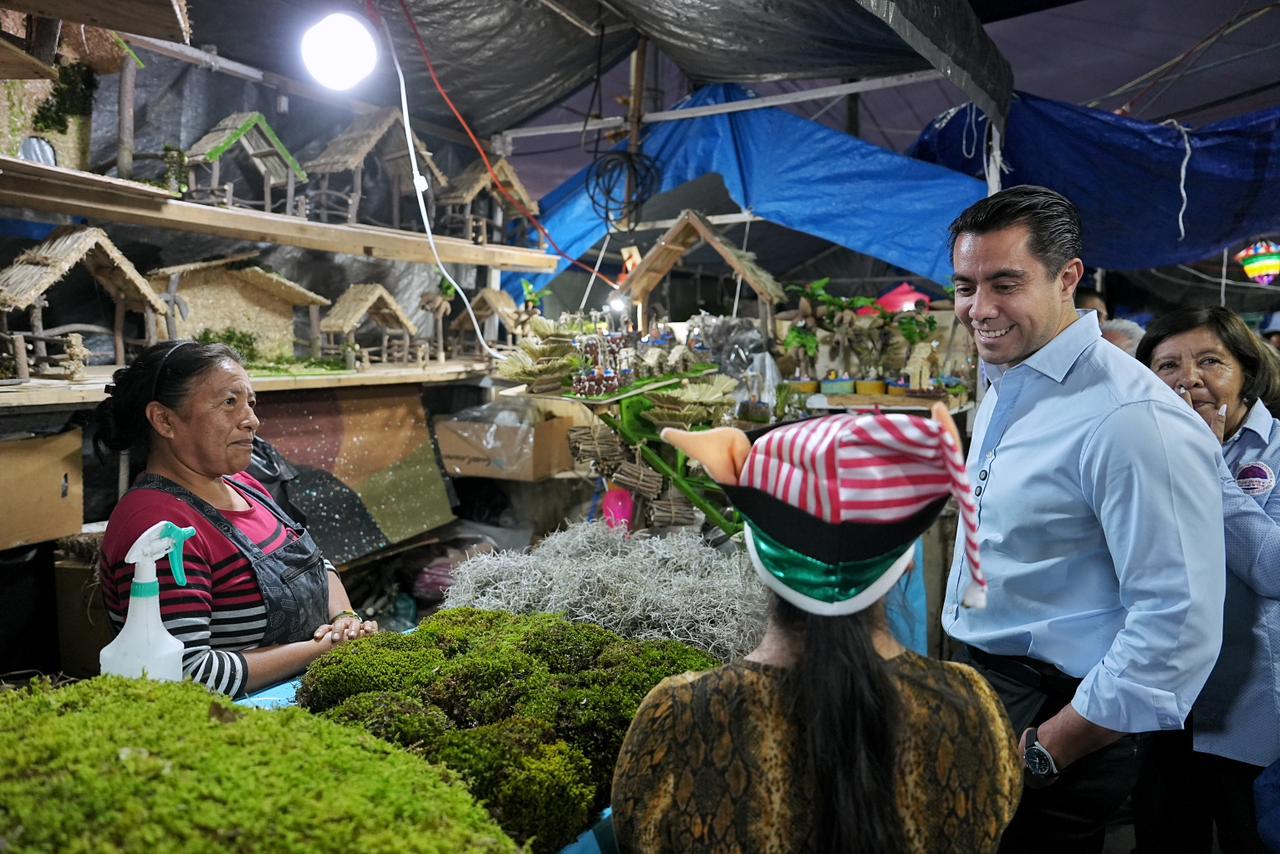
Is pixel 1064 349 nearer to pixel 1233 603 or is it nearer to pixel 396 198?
pixel 1233 603

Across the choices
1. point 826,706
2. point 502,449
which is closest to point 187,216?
point 502,449

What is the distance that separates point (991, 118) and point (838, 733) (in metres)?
3.67

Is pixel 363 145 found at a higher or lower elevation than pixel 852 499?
higher

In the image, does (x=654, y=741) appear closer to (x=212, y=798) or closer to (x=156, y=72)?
(x=212, y=798)

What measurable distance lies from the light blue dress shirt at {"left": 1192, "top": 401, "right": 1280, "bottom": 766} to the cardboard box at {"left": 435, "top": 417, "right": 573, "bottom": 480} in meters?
3.49

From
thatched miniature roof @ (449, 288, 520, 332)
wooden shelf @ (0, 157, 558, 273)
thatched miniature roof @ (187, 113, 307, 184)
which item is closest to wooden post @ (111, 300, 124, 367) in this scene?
wooden shelf @ (0, 157, 558, 273)

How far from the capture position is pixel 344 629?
7.12 ft

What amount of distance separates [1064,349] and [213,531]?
2.18 meters

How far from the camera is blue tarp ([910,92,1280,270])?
3.99 m

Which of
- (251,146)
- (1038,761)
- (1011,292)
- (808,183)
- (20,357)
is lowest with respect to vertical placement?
(1038,761)

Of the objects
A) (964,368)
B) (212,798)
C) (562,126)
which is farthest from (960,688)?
(562,126)

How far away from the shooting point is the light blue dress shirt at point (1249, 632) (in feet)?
5.83

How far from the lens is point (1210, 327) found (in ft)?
6.84

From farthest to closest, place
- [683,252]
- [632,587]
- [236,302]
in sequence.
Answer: [683,252]
[236,302]
[632,587]
